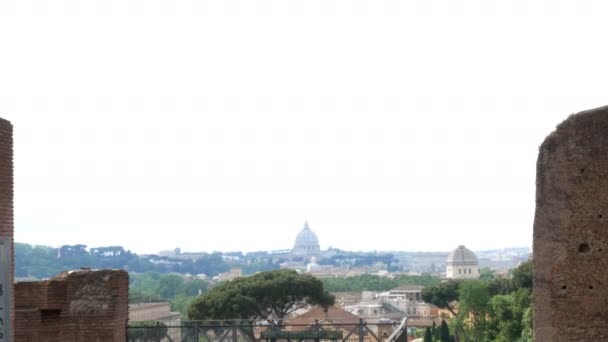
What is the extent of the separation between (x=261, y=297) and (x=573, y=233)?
28.8 m

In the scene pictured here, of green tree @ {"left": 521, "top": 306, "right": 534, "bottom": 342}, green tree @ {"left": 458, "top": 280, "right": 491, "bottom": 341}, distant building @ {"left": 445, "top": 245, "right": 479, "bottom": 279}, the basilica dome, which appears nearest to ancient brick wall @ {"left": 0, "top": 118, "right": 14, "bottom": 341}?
green tree @ {"left": 521, "top": 306, "right": 534, "bottom": 342}

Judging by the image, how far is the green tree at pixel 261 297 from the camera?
1345 inches

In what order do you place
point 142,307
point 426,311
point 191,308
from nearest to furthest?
point 191,308, point 142,307, point 426,311

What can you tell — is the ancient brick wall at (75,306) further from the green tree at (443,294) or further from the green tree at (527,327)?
the green tree at (443,294)

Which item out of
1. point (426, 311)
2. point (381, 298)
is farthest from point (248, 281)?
point (381, 298)

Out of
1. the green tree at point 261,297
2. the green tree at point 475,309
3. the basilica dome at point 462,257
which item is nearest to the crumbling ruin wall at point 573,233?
the green tree at point 261,297

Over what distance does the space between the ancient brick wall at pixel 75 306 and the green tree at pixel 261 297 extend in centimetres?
2394

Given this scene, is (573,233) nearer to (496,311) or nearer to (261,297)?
(496,311)

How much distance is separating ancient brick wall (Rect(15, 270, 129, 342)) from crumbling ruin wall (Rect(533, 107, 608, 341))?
3.91 metres

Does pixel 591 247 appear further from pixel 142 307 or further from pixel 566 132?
pixel 142 307

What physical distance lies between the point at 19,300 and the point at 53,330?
0.43 m

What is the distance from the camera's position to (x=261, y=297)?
36.0m

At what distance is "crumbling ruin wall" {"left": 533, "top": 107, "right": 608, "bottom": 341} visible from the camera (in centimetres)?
748

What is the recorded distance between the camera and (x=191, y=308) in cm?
3478
